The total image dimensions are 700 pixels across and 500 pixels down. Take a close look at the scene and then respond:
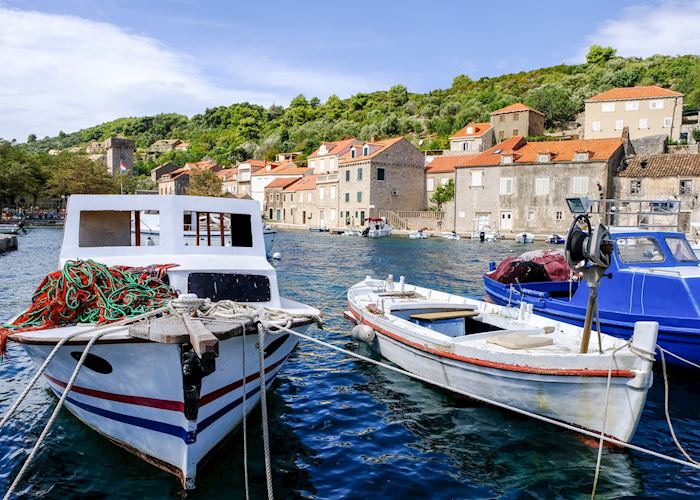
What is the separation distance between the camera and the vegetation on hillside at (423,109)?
84312 millimetres

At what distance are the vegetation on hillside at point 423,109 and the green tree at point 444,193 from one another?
20.3 m

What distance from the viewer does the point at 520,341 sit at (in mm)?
9227

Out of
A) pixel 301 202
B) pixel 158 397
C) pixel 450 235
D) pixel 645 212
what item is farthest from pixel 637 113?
pixel 158 397

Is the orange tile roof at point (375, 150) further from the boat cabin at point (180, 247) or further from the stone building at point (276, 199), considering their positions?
the boat cabin at point (180, 247)

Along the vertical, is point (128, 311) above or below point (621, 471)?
above

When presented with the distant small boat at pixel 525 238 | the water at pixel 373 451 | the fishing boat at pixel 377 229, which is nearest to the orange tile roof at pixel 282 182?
the fishing boat at pixel 377 229

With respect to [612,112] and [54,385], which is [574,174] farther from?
[54,385]

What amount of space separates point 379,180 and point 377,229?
9556 millimetres

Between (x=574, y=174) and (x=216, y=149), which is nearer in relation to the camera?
(x=574, y=174)

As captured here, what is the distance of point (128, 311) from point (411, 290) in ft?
29.6

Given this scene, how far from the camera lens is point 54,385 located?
846 centimetres

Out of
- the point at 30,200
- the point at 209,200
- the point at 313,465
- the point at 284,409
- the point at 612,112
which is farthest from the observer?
the point at 30,200

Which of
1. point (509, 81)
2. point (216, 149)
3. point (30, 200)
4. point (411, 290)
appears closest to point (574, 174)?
point (411, 290)

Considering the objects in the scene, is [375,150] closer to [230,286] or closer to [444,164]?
[444,164]
